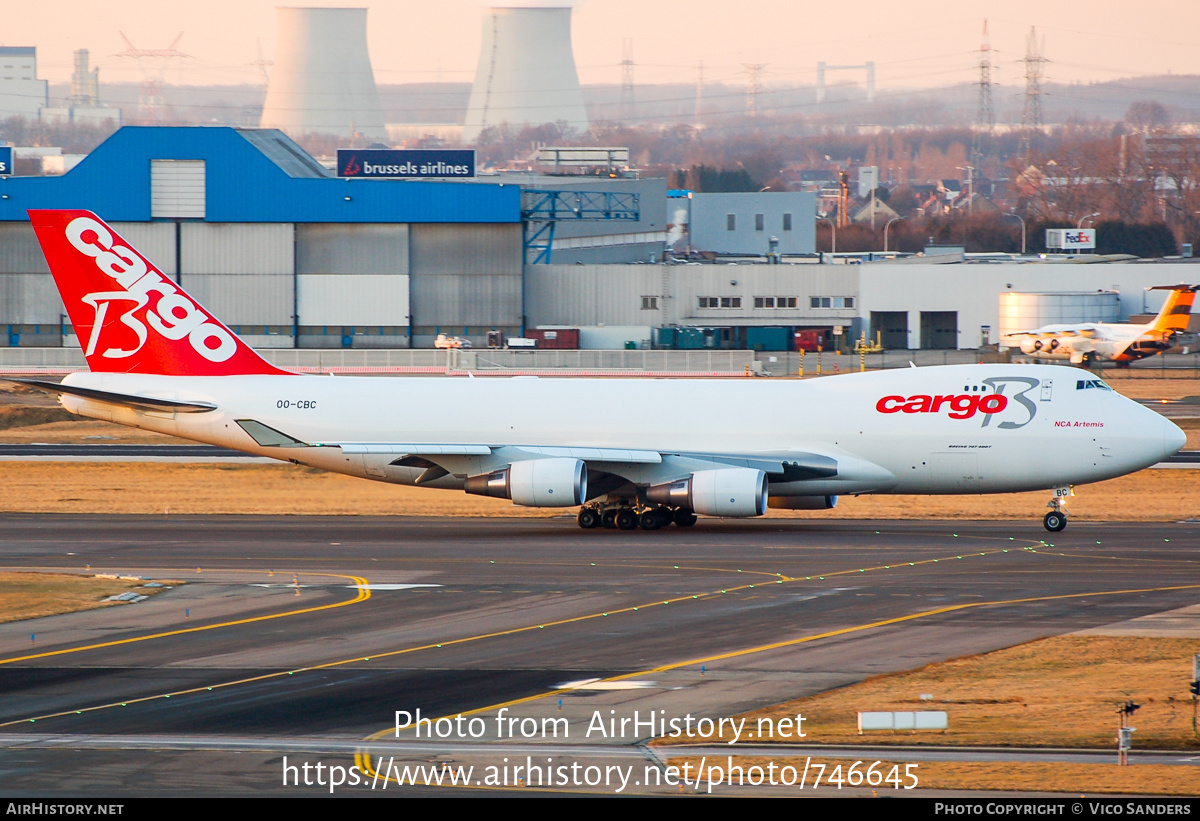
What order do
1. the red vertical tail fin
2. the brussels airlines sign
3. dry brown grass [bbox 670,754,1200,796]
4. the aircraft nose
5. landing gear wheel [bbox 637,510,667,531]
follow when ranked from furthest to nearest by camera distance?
the brussels airlines sign → the red vertical tail fin → landing gear wheel [bbox 637,510,667,531] → the aircraft nose → dry brown grass [bbox 670,754,1200,796]

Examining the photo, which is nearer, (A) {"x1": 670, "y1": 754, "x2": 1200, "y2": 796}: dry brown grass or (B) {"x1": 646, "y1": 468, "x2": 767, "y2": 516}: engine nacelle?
(A) {"x1": 670, "y1": 754, "x2": 1200, "y2": 796}: dry brown grass

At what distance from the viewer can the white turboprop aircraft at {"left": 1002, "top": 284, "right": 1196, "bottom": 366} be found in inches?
3893

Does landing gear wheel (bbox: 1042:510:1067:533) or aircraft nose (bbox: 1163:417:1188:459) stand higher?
aircraft nose (bbox: 1163:417:1188:459)

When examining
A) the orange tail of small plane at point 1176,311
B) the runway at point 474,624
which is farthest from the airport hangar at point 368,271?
→ the runway at point 474,624

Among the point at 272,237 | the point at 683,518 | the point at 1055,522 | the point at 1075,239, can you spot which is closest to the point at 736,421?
the point at 683,518

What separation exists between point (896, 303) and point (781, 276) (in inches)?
362

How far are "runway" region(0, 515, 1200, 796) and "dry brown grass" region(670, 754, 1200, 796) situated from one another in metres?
2.29

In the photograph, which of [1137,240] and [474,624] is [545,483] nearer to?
[474,624]

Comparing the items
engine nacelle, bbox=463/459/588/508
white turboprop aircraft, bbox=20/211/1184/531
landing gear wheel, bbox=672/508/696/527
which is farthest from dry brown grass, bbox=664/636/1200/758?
landing gear wheel, bbox=672/508/696/527

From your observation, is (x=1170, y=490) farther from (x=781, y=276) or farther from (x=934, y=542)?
(x=781, y=276)

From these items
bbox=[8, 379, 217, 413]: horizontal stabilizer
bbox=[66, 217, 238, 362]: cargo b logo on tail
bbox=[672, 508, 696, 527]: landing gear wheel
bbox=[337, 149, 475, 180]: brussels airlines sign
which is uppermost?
bbox=[337, 149, 475, 180]: brussels airlines sign

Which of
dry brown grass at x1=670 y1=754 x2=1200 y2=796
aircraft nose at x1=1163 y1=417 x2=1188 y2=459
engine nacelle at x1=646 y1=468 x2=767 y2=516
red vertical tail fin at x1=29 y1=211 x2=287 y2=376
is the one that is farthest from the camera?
red vertical tail fin at x1=29 y1=211 x2=287 y2=376

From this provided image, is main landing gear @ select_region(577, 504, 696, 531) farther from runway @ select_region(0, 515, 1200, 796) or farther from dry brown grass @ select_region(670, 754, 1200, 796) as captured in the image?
dry brown grass @ select_region(670, 754, 1200, 796)

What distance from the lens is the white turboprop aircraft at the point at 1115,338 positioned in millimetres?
98875
